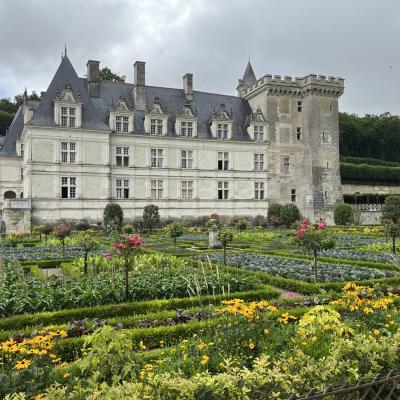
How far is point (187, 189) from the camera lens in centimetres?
3684

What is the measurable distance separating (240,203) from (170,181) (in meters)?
6.68

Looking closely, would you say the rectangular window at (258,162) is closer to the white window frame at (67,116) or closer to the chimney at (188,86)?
the chimney at (188,86)

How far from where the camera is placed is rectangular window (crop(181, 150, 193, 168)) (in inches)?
1449

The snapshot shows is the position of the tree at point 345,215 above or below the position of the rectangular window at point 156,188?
below

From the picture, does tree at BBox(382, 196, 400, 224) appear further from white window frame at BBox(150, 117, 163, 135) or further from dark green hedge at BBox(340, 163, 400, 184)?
white window frame at BBox(150, 117, 163, 135)

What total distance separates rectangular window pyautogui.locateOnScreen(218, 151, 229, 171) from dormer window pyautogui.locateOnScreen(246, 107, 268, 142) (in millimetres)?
3119

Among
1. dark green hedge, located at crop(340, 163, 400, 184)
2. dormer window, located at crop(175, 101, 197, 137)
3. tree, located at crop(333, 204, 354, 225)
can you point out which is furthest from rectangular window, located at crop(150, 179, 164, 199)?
dark green hedge, located at crop(340, 163, 400, 184)

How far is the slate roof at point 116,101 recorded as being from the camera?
32.6m

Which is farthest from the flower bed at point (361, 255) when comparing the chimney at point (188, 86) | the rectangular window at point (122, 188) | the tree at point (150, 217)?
the chimney at point (188, 86)

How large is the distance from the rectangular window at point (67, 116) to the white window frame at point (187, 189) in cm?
1013

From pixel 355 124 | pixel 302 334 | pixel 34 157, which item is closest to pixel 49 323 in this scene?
pixel 302 334

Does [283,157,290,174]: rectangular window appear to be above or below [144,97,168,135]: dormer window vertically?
below

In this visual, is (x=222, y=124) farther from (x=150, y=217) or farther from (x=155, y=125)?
(x=150, y=217)

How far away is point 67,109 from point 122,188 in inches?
283
